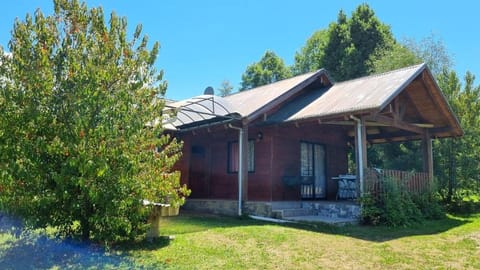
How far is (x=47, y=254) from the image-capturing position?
531cm

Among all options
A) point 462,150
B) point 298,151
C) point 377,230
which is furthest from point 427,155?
point 377,230

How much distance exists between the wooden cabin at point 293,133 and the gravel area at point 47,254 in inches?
192

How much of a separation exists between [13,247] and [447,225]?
8943 mm

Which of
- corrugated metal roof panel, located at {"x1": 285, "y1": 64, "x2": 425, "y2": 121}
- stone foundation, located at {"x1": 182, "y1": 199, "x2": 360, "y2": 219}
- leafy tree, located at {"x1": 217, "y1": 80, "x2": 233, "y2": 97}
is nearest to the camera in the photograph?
corrugated metal roof panel, located at {"x1": 285, "y1": 64, "x2": 425, "y2": 121}

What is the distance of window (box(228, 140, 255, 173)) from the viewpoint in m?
11.6

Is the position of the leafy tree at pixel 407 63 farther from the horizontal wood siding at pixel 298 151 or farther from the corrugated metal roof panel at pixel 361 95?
the corrugated metal roof panel at pixel 361 95

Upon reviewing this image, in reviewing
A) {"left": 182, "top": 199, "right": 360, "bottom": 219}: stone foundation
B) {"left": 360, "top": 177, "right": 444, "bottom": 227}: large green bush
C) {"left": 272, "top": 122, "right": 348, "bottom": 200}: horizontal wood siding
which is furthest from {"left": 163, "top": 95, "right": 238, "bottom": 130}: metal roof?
{"left": 360, "top": 177, "right": 444, "bottom": 227}: large green bush

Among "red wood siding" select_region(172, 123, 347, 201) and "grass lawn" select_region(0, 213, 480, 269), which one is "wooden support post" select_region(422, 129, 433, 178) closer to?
"red wood siding" select_region(172, 123, 347, 201)

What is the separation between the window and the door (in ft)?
5.07

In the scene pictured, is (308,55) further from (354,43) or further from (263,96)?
(263,96)

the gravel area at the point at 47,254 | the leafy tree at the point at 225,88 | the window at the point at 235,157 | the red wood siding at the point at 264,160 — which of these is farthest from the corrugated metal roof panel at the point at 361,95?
the leafy tree at the point at 225,88

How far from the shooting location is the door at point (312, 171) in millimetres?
12023

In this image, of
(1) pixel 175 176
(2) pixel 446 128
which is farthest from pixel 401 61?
(1) pixel 175 176

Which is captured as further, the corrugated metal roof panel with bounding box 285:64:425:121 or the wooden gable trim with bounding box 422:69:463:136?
the wooden gable trim with bounding box 422:69:463:136
